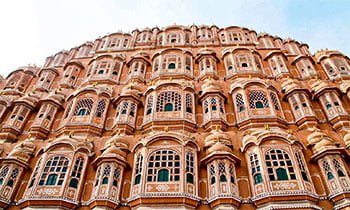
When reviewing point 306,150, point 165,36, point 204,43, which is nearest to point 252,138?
point 306,150

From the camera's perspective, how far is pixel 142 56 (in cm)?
2581

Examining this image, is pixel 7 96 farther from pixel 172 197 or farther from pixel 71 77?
pixel 172 197

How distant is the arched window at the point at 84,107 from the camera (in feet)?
66.1

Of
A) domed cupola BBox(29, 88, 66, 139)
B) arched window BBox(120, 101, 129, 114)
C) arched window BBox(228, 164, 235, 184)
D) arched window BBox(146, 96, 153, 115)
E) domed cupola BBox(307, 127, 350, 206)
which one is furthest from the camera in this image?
arched window BBox(146, 96, 153, 115)

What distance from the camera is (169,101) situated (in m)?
20.3

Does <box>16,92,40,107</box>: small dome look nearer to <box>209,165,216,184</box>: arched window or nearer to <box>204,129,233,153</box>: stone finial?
<box>204,129,233,153</box>: stone finial

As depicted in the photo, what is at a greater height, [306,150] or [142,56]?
[142,56]

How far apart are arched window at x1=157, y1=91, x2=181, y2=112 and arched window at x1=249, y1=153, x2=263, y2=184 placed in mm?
5708

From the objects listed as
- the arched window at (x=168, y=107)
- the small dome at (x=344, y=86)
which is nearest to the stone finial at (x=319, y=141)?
the small dome at (x=344, y=86)

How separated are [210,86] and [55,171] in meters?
10.6

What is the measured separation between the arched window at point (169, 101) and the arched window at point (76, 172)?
5.69 m

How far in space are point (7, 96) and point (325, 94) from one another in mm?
21392

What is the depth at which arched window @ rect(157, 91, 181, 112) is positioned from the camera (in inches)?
779

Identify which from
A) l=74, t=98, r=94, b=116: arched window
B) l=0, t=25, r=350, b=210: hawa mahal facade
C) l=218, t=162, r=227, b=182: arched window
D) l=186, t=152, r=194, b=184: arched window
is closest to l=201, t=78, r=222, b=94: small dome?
l=0, t=25, r=350, b=210: hawa mahal facade
